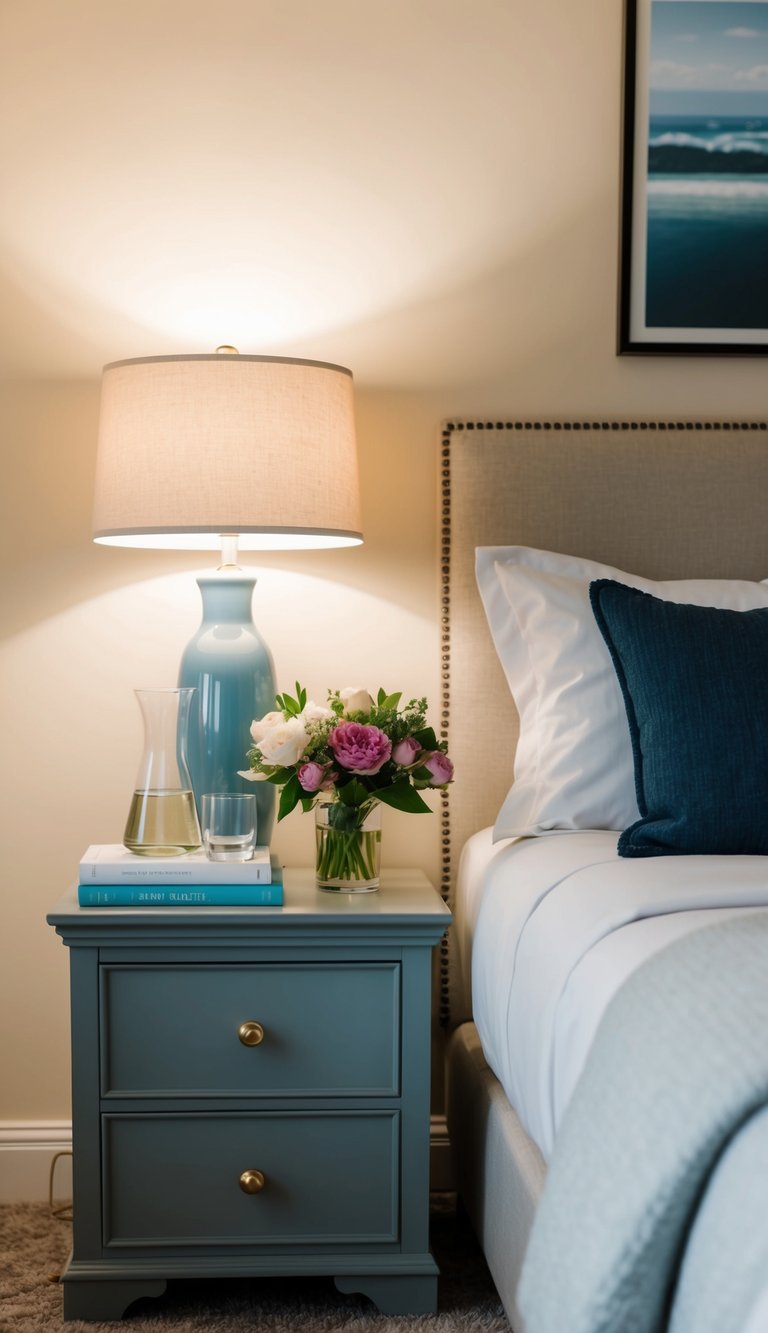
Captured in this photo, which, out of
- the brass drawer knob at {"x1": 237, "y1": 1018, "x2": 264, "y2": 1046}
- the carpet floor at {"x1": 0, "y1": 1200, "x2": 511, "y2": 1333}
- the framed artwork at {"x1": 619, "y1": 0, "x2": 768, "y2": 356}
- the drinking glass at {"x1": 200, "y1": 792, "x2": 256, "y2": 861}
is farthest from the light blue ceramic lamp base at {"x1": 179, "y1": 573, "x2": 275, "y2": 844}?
the framed artwork at {"x1": 619, "y1": 0, "x2": 768, "y2": 356}

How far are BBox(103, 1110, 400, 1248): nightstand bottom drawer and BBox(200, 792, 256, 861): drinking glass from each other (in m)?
0.39

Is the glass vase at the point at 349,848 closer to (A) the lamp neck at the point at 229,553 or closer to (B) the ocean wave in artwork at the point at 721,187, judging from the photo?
(A) the lamp neck at the point at 229,553

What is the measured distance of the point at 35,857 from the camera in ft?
7.75

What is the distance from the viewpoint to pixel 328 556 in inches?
94.1

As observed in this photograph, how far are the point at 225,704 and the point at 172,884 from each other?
0.33 meters

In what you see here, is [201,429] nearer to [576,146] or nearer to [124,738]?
[124,738]

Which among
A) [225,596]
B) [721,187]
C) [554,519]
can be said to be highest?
[721,187]

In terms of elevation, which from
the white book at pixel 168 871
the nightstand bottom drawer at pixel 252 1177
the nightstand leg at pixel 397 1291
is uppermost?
the white book at pixel 168 871

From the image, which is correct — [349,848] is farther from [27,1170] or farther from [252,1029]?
[27,1170]

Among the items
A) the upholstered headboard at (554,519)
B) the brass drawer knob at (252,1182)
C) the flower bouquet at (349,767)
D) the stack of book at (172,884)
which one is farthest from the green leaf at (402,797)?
the brass drawer knob at (252,1182)

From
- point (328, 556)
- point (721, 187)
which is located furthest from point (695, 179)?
point (328, 556)

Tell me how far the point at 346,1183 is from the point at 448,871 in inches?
24.6

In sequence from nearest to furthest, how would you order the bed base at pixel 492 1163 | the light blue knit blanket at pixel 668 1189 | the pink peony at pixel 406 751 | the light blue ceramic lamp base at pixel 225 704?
1. the light blue knit blanket at pixel 668 1189
2. the bed base at pixel 492 1163
3. the pink peony at pixel 406 751
4. the light blue ceramic lamp base at pixel 225 704

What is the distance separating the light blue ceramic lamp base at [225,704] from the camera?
2.09 meters
